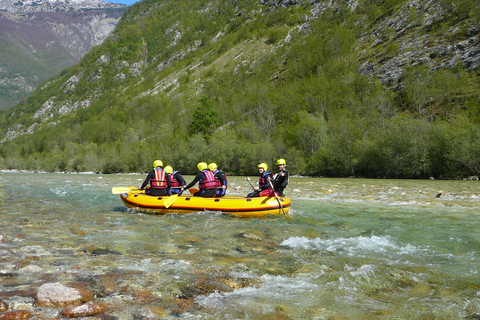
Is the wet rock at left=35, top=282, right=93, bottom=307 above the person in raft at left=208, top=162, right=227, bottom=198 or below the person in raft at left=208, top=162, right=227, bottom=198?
below

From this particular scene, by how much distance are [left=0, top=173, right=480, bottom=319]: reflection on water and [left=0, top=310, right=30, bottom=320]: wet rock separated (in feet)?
0.31

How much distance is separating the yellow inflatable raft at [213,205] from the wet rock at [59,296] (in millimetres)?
7164

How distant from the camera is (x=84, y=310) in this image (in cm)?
330

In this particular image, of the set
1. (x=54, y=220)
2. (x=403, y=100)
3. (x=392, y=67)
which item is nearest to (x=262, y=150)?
(x=403, y=100)

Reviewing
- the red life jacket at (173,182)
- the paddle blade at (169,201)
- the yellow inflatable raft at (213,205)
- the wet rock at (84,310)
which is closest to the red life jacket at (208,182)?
the yellow inflatable raft at (213,205)

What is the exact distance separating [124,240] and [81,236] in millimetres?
1085

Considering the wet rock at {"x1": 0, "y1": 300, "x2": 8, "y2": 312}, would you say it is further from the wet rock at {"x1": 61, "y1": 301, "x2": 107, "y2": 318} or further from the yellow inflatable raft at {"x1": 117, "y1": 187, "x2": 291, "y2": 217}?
the yellow inflatable raft at {"x1": 117, "y1": 187, "x2": 291, "y2": 217}

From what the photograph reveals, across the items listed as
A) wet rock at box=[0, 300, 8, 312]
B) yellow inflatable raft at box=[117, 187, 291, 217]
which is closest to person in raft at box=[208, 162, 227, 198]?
yellow inflatable raft at box=[117, 187, 291, 217]

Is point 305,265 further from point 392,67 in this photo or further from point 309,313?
point 392,67

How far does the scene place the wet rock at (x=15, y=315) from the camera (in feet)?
10.1

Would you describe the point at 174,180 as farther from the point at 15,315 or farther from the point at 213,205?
the point at 15,315

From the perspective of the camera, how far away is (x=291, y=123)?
56125 millimetres

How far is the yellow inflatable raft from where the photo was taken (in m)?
10.6

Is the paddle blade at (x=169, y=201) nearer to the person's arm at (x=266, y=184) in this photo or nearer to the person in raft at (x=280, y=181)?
the person's arm at (x=266, y=184)
